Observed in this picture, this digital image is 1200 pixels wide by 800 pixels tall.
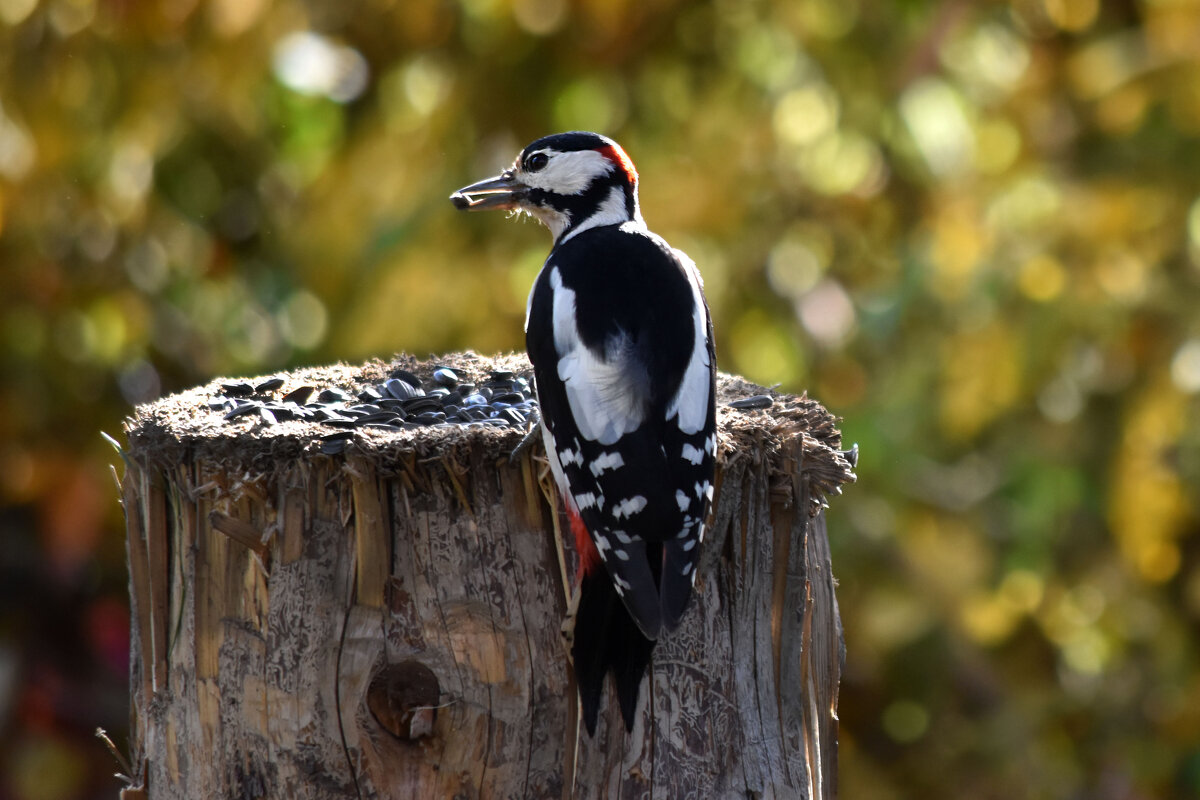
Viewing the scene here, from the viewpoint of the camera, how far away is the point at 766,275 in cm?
577

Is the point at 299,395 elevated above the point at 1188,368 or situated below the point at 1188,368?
below

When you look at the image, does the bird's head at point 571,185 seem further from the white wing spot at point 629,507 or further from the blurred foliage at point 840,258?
the blurred foliage at point 840,258

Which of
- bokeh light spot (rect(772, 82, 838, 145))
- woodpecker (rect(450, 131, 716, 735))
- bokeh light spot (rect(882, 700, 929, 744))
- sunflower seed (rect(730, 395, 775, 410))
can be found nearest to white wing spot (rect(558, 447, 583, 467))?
woodpecker (rect(450, 131, 716, 735))

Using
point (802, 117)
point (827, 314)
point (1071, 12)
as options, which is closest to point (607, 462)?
point (827, 314)

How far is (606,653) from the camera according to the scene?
8.18ft

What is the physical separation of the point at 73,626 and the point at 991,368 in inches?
182

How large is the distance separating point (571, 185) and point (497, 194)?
232 mm

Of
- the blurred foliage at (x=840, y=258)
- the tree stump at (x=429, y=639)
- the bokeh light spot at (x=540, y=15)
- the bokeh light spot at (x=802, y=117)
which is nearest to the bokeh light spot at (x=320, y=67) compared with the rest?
the blurred foliage at (x=840, y=258)

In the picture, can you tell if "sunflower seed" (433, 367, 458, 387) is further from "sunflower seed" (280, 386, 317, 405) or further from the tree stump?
the tree stump

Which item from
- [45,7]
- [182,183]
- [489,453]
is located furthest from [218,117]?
[489,453]

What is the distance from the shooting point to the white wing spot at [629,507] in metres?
2.49

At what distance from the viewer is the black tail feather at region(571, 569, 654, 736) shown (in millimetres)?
2467

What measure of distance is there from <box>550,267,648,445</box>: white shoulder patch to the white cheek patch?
0.74 m

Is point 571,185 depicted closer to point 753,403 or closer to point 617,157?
point 617,157
